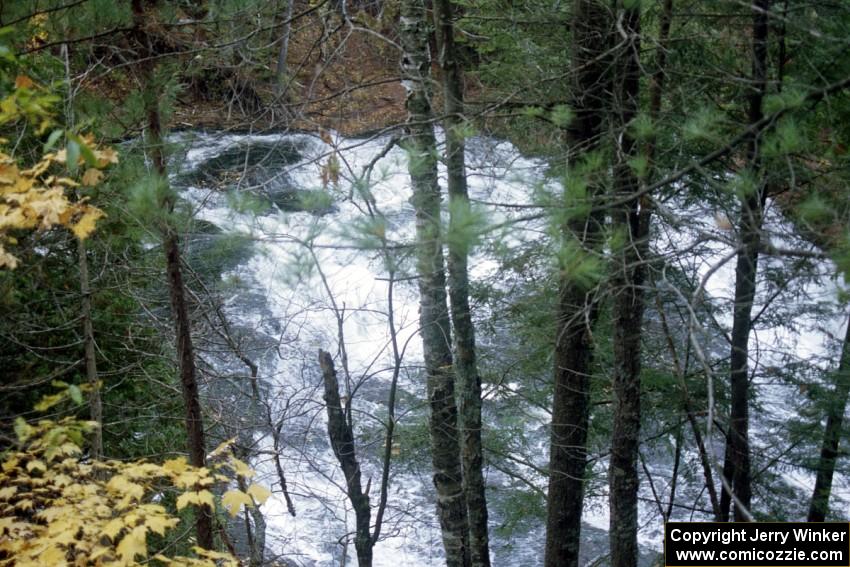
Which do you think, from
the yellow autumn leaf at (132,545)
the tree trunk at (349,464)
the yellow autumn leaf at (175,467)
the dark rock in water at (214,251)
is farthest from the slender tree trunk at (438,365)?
the yellow autumn leaf at (132,545)

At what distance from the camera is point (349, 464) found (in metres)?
7.87

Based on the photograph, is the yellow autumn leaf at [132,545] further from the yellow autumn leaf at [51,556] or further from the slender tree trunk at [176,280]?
the slender tree trunk at [176,280]

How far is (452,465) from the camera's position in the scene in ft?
22.0

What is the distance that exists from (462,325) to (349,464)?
2.23 m

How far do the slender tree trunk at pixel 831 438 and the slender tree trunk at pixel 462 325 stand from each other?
10.9 ft

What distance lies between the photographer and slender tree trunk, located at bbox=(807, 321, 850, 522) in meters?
7.58

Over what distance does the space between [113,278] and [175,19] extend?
341 cm

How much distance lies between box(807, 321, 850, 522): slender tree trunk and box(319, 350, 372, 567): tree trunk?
4.30 metres

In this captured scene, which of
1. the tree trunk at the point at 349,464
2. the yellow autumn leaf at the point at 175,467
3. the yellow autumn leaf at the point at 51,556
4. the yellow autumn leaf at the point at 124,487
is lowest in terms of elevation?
the yellow autumn leaf at the point at 51,556

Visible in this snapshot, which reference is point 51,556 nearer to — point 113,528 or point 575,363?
point 113,528

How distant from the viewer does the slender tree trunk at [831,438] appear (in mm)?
7582

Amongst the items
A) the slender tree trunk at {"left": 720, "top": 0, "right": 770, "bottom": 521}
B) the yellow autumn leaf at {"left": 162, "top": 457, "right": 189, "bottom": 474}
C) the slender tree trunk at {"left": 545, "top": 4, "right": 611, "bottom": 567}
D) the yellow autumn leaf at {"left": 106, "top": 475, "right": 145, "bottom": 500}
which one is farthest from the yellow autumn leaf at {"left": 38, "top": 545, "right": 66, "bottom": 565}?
the slender tree trunk at {"left": 720, "top": 0, "right": 770, "bottom": 521}

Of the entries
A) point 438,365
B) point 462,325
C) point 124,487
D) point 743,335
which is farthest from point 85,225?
point 743,335

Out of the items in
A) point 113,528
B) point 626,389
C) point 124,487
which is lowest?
point 113,528
